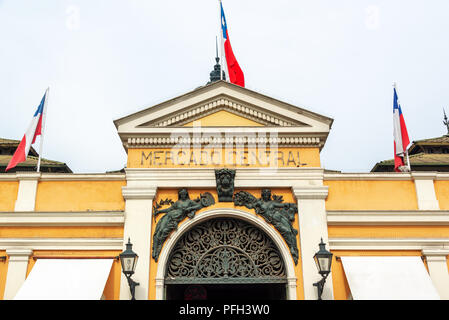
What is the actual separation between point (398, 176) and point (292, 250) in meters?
3.52

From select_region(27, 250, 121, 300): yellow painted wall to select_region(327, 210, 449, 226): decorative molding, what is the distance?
5313mm

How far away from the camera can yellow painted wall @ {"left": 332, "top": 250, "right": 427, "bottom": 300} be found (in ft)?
37.6

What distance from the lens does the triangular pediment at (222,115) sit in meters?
12.7

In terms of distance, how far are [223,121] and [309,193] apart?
2972 mm

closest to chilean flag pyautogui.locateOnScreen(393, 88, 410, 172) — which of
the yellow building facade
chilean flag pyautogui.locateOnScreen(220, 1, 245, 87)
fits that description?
the yellow building facade

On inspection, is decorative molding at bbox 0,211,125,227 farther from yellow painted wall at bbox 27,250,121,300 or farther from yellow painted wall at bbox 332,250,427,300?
yellow painted wall at bbox 332,250,427,300

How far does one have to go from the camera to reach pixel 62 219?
12023 mm

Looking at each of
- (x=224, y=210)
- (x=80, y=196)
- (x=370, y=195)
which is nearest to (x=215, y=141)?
(x=224, y=210)

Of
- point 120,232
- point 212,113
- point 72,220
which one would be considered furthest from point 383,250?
point 72,220

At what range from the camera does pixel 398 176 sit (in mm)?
12625

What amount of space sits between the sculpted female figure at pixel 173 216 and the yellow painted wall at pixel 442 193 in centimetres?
614
